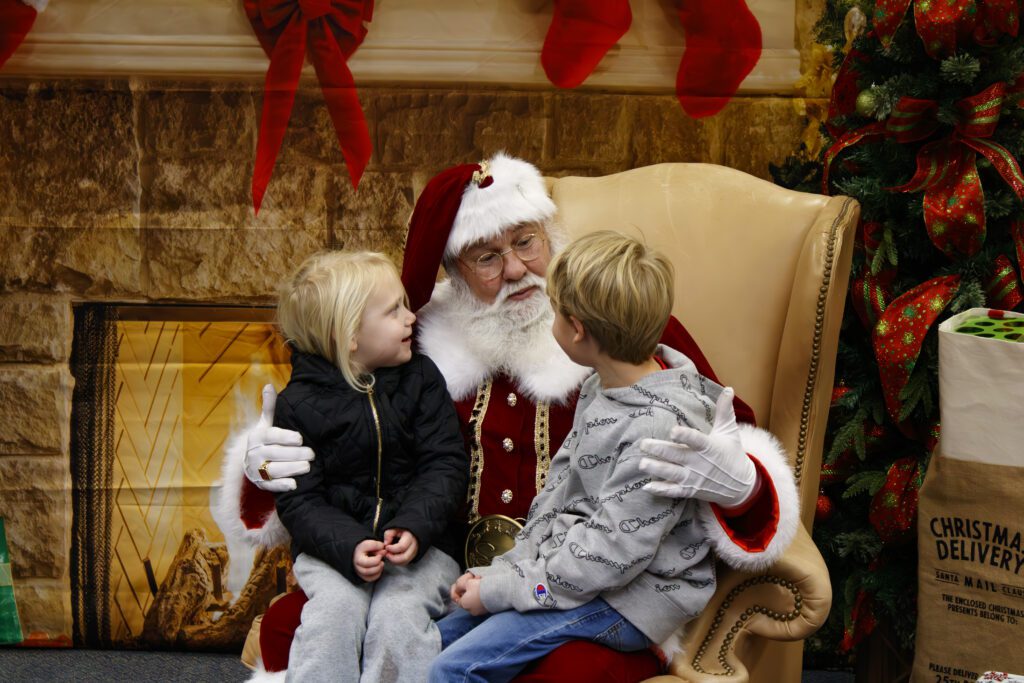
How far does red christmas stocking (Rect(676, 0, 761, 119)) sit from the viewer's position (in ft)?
10.6

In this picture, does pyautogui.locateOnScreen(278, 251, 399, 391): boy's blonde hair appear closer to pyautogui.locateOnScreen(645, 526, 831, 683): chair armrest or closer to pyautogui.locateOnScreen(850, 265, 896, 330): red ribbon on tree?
pyautogui.locateOnScreen(645, 526, 831, 683): chair armrest

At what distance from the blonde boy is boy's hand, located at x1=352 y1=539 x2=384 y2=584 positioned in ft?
0.74

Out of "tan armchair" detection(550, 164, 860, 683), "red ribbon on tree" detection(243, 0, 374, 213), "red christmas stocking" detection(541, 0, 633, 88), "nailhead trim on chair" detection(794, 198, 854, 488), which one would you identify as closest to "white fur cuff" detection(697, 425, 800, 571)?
"tan armchair" detection(550, 164, 860, 683)

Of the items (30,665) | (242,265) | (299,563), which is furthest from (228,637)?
(299,563)

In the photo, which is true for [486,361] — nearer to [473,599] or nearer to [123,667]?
[473,599]

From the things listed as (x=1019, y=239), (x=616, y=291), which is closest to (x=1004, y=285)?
(x=1019, y=239)

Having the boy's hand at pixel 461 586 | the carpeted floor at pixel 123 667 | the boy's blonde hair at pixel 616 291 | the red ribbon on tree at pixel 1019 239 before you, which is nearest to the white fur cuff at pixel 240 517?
the boy's hand at pixel 461 586

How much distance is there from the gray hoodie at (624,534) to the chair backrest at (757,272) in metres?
0.48

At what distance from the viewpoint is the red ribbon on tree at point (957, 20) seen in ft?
7.90

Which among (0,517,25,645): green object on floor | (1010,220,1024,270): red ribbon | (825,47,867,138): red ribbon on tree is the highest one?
(825,47,867,138): red ribbon on tree

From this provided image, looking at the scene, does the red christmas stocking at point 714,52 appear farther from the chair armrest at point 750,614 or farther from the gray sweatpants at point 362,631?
the gray sweatpants at point 362,631

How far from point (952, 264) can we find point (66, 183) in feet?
8.85

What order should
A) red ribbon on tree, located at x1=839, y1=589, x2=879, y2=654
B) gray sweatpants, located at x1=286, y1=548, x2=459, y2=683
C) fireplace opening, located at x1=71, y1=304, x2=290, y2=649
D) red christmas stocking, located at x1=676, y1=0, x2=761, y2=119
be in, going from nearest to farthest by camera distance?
gray sweatpants, located at x1=286, y1=548, x2=459, y2=683 → red ribbon on tree, located at x1=839, y1=589, x2=879, y2=654 → red christmas stocking, located at x1=676, y1=0, x2=761, y2=119 → fireplace opening, located at x1=71, y1=304, x2=290, y2=649

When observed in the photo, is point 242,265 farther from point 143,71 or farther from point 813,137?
point 813,137
